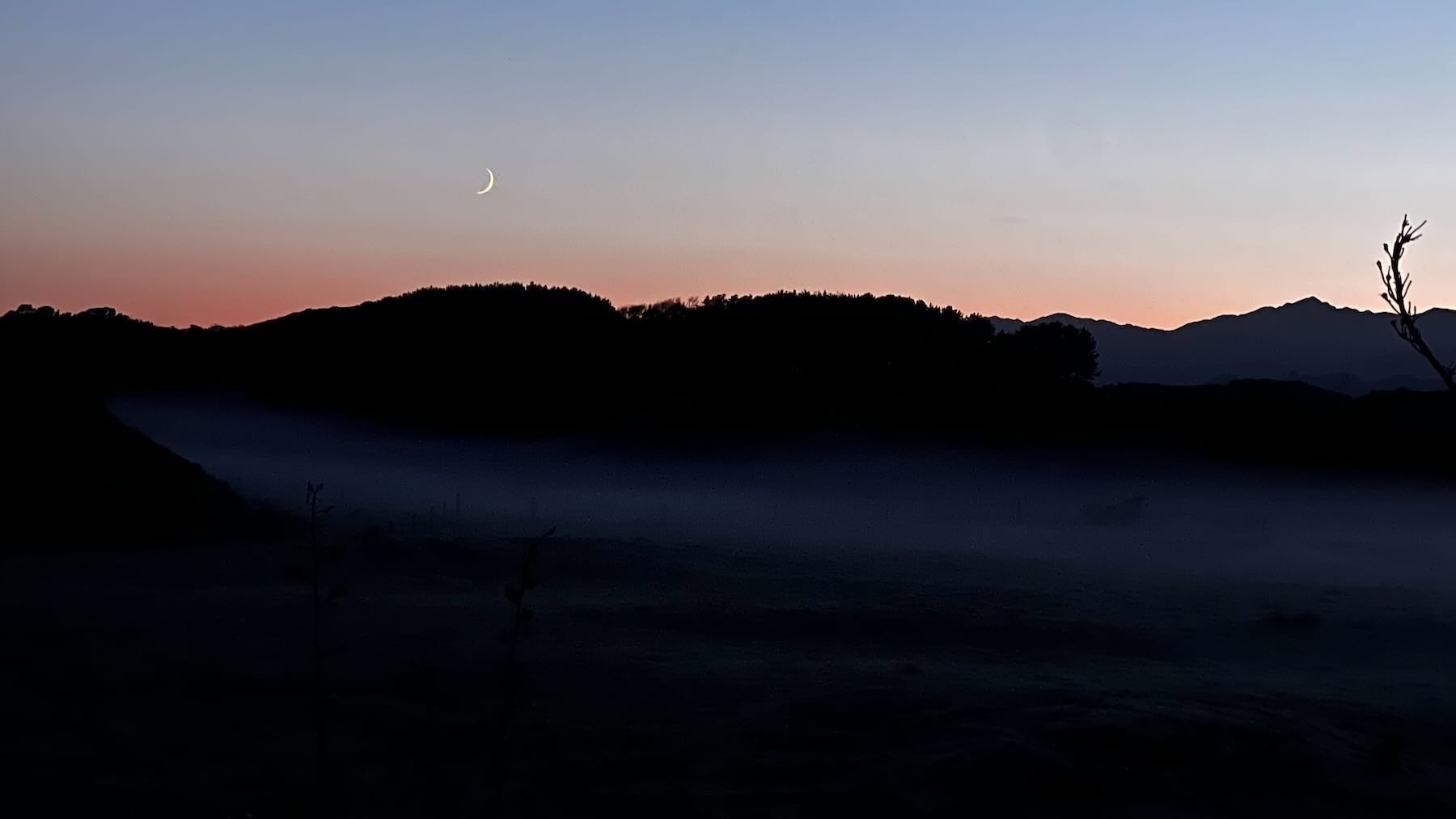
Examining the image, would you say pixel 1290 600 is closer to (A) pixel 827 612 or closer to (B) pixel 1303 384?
(A) pixel 827 612

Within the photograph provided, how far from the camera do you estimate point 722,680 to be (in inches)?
406

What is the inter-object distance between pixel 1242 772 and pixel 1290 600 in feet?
32.1

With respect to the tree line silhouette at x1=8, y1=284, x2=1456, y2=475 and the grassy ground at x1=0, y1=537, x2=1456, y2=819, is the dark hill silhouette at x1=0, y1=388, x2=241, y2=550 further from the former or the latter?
the tree line silhouette at x1=8, y1=284, x2=1456, y2=475

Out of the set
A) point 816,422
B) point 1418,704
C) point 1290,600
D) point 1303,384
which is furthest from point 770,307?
point 1418,704

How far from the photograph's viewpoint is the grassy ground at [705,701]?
290 inches

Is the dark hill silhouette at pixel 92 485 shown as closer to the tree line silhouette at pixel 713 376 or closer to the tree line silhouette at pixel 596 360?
the tree line silhouette at pixel 713 376

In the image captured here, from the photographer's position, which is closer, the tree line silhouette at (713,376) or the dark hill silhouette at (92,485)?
the dark hill silhouette at (92,485)

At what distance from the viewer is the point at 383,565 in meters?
16.7

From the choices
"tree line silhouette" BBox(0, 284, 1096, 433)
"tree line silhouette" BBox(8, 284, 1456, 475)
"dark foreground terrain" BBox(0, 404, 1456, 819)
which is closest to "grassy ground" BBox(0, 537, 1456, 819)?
"dark foreground terrain" BBox(0, 404, 1456, 819)

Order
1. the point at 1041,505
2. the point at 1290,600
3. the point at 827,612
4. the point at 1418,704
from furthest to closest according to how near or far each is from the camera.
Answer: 1. the point at 1041,505
2. the point at 1290,600
3. the point at 827,612
4. the point at 1418,704

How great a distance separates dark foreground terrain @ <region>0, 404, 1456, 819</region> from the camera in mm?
7418

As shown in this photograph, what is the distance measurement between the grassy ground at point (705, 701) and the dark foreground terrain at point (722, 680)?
4cm

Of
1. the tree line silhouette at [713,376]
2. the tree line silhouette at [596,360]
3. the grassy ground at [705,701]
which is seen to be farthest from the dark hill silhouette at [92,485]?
the tree line silhouette at [596,360]

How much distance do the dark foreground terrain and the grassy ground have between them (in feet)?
0.13
